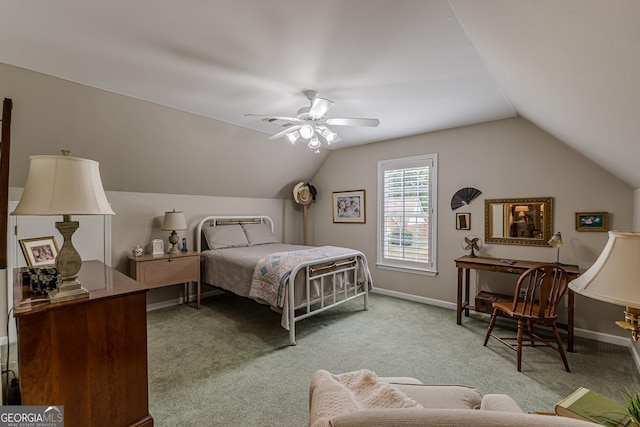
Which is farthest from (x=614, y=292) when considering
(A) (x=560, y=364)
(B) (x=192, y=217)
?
(B) (x=192, y=217)

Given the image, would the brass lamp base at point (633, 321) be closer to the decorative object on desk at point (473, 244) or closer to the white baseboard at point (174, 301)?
the decorative object on desk at point (473, 244)

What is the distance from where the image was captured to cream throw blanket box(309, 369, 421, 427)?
882mm

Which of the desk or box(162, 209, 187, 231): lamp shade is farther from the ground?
box(162, 209, 187, 231): lamp shade

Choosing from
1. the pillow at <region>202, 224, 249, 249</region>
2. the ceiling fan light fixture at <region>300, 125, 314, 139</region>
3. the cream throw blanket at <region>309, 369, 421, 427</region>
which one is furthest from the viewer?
the pillow at <region>202, 224, 249, 249</region>

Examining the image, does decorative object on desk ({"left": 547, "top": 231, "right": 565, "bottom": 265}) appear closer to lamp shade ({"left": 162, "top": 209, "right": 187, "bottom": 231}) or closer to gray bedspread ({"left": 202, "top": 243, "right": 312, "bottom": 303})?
gray bedspread ({"left": 202, "top": 243, "right": 312, "bottom": 303})

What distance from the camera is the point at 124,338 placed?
157cm

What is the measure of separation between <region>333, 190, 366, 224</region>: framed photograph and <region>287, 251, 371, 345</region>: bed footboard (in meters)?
1.27

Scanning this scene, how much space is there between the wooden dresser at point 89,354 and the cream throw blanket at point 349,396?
3.76 feet

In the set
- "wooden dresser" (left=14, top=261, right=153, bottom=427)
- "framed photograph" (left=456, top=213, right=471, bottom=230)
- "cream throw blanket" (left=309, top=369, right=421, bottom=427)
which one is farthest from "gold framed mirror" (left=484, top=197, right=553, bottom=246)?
"wooden dresser" (left=14, top=261, right=153, bottom=427)

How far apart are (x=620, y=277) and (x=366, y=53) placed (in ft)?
6.02

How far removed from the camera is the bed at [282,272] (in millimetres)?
2885

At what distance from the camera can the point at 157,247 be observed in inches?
149

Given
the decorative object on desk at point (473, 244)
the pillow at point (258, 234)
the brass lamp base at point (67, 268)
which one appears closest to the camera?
the brass lamp base at point (67, 268)

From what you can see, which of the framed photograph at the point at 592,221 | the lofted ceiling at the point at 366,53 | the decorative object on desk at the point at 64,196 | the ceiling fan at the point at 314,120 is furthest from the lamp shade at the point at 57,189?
the framed photograph at the point at 592,221
